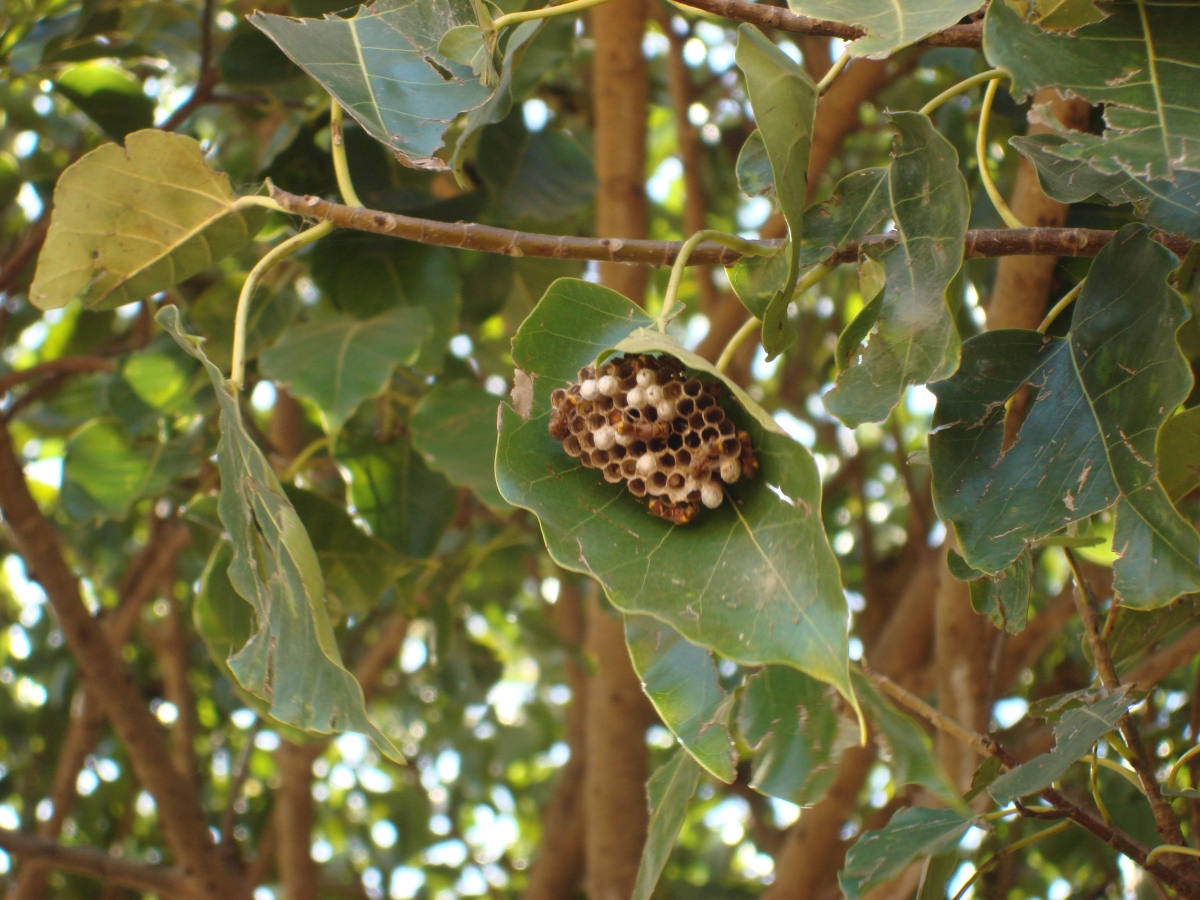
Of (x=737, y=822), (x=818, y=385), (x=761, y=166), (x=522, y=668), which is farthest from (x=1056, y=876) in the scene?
(x=761, y=166)

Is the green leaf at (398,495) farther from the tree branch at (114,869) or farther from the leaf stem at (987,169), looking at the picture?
the leaf stem at (987,169)

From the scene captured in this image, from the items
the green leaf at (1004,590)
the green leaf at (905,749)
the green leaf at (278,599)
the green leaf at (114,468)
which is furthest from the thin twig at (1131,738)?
the green leaf at (114,468)

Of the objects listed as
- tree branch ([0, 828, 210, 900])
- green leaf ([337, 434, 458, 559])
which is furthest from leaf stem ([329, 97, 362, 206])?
tree branch ([0, 828, 210, 900])

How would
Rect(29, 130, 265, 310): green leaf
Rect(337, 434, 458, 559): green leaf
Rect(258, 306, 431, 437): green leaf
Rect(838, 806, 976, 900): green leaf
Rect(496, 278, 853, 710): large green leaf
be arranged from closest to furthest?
Rect(496, 278, 853, 710): large green leaf, Rect(838, 806, 976, 900): green leaf, Rect(29, 130, 265, 310): green leaf, Rect(258, 306, 431, 437): green leaf, Rect(337, 434, 458, 559): green leaf

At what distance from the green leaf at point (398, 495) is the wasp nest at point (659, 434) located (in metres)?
0.56

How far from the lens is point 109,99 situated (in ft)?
3.74

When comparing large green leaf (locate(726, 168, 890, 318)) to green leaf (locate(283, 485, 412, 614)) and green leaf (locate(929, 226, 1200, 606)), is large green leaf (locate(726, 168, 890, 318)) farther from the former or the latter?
green leaf (locate(283, 485, 412, 614))

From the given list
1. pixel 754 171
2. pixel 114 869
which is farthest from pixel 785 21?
pixel 114 869

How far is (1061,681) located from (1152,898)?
21.9 inches

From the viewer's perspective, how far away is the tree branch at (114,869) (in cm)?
112

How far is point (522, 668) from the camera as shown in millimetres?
2824

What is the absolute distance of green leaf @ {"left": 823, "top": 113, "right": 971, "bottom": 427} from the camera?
1.62ft

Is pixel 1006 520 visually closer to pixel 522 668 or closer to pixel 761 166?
pixel 761 166

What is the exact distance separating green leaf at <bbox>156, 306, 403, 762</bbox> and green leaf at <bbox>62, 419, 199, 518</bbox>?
486 mm
